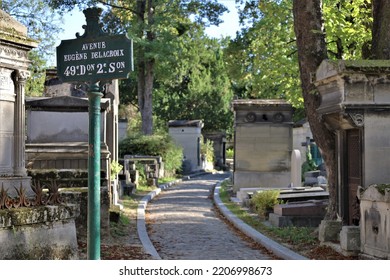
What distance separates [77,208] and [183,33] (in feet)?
89.2

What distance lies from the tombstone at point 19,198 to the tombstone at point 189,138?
2654 cm

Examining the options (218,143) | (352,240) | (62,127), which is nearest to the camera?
(352,240)

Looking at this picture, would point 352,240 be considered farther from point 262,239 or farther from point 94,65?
point 94,65

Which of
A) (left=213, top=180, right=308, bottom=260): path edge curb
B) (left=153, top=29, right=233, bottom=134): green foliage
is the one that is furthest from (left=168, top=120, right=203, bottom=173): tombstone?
(left=213, top=180, right=308, bottom=260): path edge curb

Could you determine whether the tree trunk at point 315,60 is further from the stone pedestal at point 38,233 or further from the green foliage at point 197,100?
the green foliage at point 197,100

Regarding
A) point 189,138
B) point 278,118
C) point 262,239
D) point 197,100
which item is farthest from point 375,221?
point 197,100

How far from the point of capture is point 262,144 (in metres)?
19.3

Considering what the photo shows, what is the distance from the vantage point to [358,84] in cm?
794

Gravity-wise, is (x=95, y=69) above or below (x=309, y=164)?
above

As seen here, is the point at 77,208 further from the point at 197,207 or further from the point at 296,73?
the point at 296,73

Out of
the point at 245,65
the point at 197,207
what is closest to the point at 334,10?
the point at 197,207

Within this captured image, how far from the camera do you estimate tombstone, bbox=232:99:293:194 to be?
62.9 feet

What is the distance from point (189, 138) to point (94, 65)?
3076cm

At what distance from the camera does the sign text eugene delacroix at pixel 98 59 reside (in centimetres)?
464
